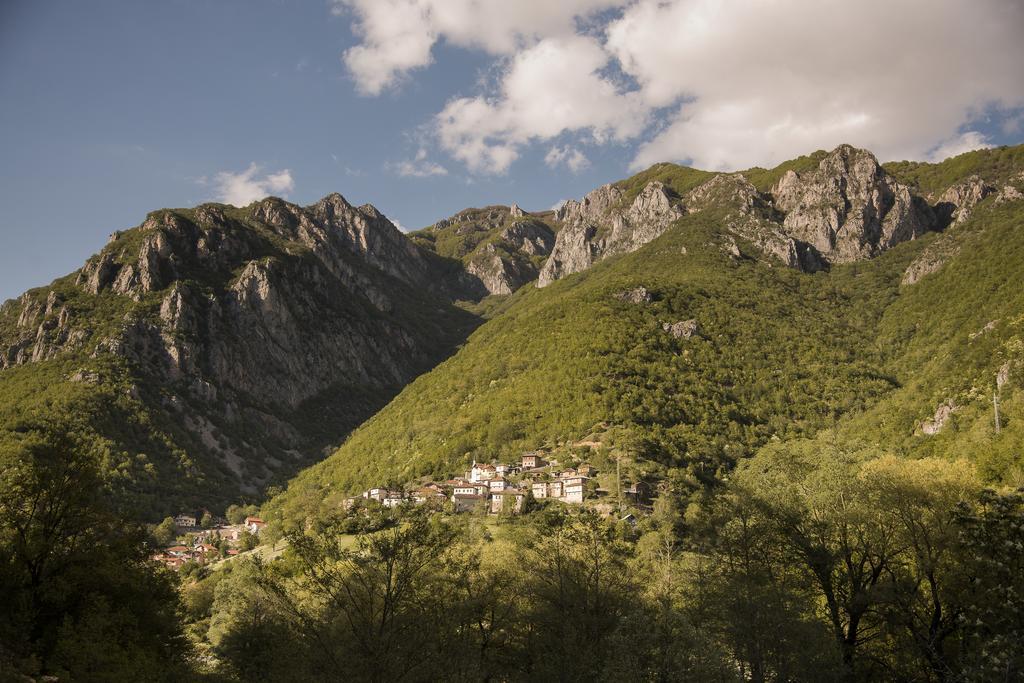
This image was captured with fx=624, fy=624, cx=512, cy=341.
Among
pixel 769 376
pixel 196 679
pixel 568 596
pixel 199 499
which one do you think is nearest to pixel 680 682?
pixel 568 596

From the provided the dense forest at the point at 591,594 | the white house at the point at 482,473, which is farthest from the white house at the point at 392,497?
the dense forest at the point at 591,594

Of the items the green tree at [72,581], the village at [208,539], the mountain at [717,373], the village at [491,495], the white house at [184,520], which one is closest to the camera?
the green tree at [72,581]

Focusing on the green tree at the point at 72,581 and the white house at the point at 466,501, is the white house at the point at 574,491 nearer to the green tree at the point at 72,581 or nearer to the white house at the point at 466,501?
the white house at the point at 466,501

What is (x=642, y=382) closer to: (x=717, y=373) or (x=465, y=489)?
(x=717, y=373)

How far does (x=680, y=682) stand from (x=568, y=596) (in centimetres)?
1010

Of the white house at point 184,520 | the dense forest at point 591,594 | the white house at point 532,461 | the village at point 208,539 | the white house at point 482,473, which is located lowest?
the village at point 208,539

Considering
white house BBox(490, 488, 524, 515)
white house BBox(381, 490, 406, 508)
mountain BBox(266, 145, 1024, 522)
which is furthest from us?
mountain BBox(266, 145, 1024, 522)

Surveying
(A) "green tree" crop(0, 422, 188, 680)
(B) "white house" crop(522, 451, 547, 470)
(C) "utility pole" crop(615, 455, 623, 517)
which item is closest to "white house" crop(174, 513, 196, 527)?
(B) "white house" crop(522, 451, 547, 470)

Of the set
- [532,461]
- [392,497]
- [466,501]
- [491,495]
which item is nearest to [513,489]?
[491,495]

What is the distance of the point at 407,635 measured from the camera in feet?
99.5

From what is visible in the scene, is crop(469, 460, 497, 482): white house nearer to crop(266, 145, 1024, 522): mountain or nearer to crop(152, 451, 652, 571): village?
crop(152, 451, 652, 571): village

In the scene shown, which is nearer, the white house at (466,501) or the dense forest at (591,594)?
the dense forest at (591,594)

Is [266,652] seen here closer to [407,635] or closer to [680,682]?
[407,635]

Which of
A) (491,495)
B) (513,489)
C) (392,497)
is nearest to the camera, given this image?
(491,495)
